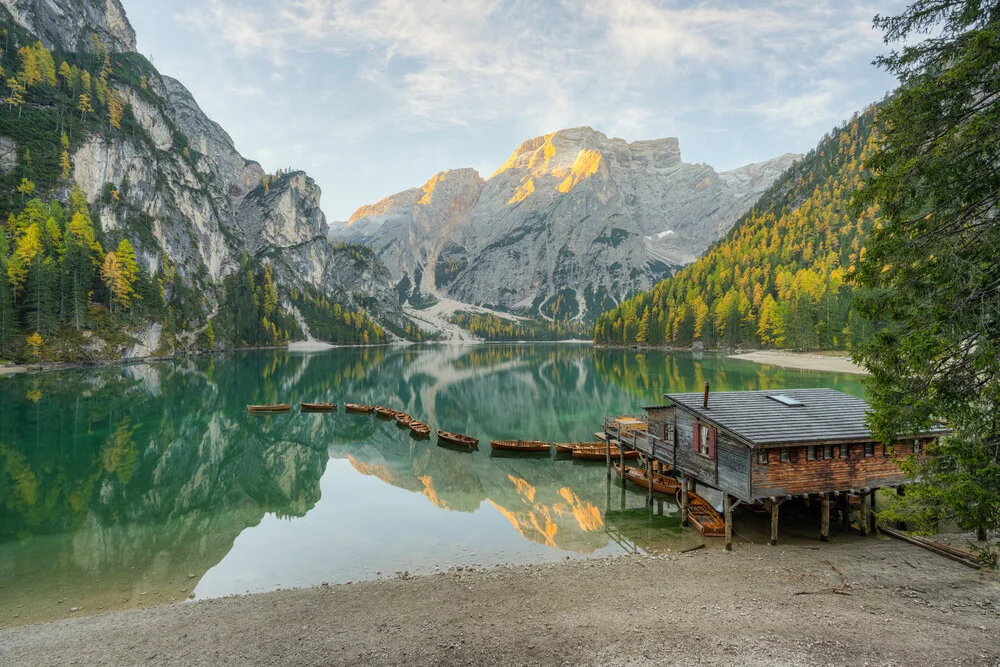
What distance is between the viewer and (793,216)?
168625 millimetres

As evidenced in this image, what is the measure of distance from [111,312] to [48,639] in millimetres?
128844

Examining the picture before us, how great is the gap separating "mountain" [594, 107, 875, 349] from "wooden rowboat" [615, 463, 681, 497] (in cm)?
8834

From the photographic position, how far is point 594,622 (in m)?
14.9

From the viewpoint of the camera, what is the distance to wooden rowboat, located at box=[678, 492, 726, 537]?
78.8 ft

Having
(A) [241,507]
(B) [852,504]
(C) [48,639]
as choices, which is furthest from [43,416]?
(B) [852,504]

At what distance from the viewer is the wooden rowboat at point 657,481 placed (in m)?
30.9

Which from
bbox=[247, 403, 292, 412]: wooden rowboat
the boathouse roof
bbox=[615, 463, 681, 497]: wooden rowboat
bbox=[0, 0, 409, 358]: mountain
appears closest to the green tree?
the boathouse roof

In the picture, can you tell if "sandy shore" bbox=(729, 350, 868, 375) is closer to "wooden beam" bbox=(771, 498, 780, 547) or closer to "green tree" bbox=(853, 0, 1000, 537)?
"wooden beam" bbox=(771, 498, 780, 547)

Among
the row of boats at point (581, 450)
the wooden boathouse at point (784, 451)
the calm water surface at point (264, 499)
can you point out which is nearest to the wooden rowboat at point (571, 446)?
the row of boats at point (581, 450)

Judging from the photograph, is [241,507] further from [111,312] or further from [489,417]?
[111,312]

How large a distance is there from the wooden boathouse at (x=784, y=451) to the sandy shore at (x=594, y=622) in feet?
9.57

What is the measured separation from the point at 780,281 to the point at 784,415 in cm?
13110

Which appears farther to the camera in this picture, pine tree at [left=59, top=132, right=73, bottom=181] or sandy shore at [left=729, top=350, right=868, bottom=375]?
pine tree at [left=59, top=132, right=73, bottom=181]

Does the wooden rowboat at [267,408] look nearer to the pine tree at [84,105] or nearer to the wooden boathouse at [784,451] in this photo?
the wooden boathouse at [784,451]
